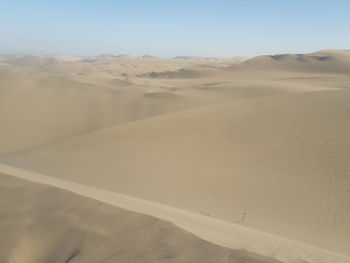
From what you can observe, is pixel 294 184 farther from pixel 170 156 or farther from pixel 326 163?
pixel 170 156

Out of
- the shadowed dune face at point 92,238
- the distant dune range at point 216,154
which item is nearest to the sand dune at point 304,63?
the distant dune range at point 216,154

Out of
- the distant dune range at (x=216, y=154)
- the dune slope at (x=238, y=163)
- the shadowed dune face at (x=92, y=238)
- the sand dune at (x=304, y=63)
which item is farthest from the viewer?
the sand dune at (x=304, y=63)

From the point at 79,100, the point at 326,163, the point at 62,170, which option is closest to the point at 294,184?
the point at 326,163

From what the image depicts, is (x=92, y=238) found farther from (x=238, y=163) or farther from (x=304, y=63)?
(x=304, y=63)

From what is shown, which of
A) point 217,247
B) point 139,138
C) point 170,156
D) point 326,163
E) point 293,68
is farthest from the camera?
point 293,68

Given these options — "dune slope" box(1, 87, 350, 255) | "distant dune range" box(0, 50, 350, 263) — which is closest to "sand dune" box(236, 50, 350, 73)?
"distant dune range" box(0, 50, 350, 263)

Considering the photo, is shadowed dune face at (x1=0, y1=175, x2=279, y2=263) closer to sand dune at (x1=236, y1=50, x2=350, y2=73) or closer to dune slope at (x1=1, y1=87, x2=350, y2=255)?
dune slope at (x1=1, y1=87, x2=350, y2=255)

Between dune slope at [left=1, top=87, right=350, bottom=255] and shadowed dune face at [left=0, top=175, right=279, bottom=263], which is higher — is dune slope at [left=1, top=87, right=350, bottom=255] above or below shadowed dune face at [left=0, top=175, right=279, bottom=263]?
below

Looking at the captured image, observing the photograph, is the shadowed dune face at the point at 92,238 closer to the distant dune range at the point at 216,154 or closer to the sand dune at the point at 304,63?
the distant dune range at the point at 216,154
